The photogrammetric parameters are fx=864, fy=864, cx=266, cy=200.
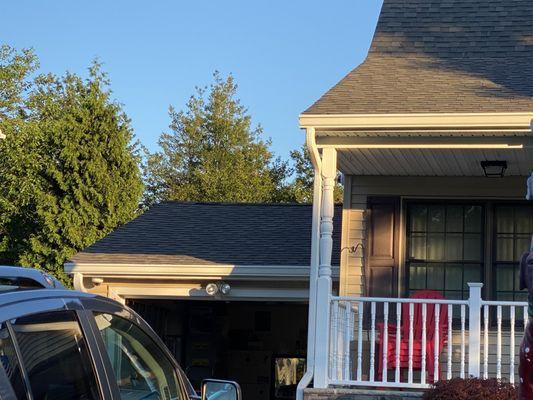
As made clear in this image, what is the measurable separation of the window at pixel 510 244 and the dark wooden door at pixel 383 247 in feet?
3.82

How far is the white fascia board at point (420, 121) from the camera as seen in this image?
8.34 m

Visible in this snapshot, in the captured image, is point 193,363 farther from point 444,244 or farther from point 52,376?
point 52,376

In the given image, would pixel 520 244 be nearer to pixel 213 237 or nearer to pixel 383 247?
pixel 383 247

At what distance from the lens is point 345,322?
8.67 metres

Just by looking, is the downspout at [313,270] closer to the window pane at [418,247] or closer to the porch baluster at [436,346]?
the porch baluster at [436,346]

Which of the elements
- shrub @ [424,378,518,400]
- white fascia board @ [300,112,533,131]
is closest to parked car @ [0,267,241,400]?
shrub @ [424,378,518,400]

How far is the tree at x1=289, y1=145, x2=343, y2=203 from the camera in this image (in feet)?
Result: 98.0

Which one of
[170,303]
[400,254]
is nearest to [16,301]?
[400,254]

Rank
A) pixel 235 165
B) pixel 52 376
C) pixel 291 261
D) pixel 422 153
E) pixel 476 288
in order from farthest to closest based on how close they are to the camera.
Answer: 1. pixel 235 165
2. pixel 291 261
3. pixel 422 153
4. pixel 476 288
5. pixel 52 376

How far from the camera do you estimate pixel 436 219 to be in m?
10.3

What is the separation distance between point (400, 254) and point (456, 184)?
107 cm

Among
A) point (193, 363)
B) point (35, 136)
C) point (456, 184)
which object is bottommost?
point (193, 363)

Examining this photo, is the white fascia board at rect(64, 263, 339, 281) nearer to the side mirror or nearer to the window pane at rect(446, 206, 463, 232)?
the window pane at rect(446, 206, 463, 232)

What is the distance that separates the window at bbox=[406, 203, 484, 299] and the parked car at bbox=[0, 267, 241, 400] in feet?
22.2
